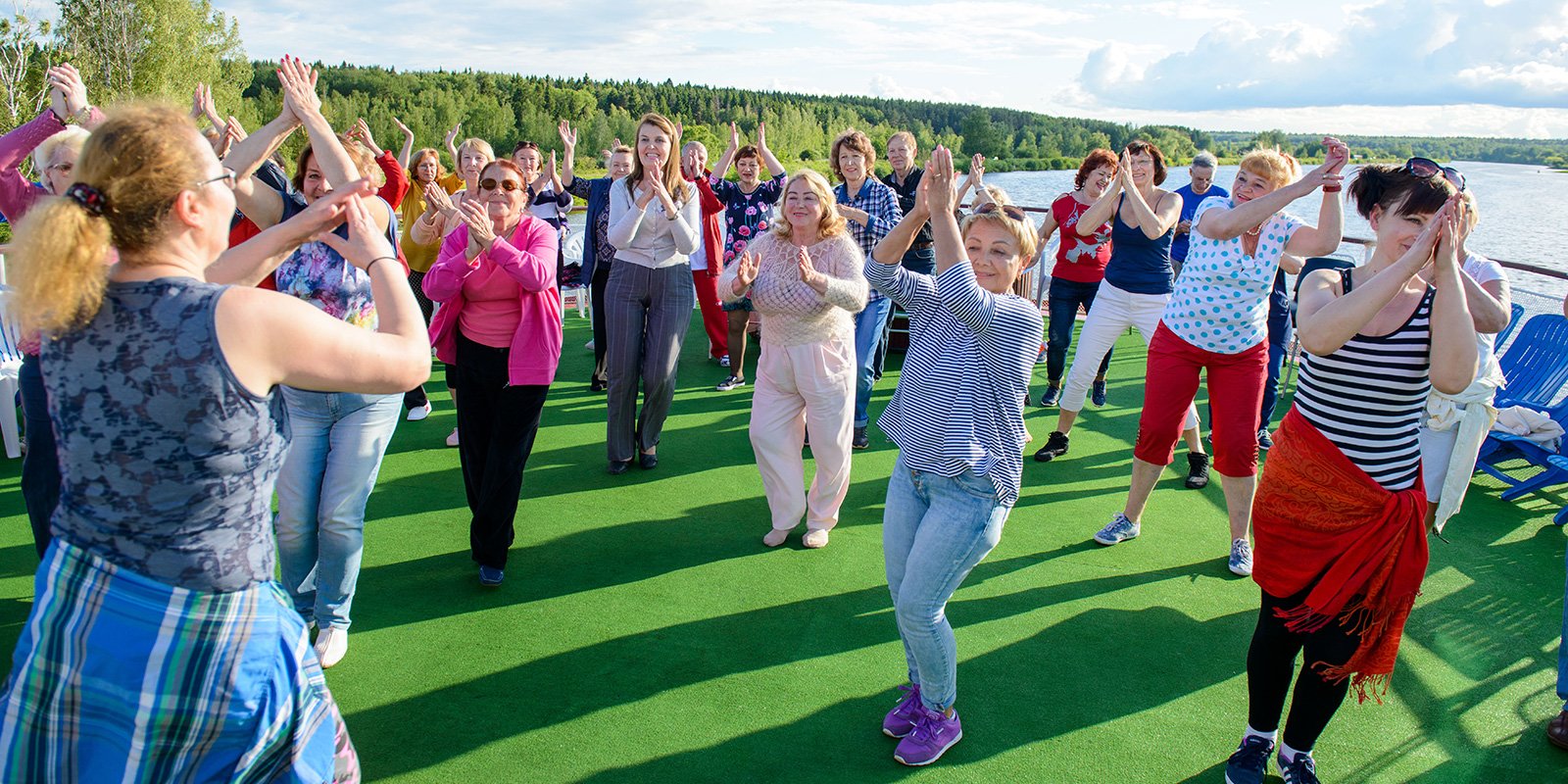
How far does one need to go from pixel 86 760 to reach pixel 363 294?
6.06ft

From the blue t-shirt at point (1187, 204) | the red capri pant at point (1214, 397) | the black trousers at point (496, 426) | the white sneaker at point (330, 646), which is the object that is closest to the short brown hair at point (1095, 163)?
the blue t-shirt at point (1187, 204)

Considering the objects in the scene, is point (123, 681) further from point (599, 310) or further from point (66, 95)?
point (599, 310)

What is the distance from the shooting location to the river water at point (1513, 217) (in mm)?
6941

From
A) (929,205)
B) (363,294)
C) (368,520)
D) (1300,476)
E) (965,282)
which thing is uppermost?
(929,205)

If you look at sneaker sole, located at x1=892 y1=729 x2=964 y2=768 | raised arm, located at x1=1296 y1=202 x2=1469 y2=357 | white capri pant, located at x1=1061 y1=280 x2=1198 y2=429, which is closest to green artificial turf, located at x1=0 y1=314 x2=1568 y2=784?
sneaker sole, located at x1=892 y1=729 x2=964 y2=768

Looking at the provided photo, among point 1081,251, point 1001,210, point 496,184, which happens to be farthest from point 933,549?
point 1081,251

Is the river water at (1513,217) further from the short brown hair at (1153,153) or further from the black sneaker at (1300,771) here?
the black sneaker at (1300,771)

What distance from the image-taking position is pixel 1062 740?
297 cm

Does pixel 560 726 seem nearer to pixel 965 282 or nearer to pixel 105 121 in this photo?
pixel 965 282

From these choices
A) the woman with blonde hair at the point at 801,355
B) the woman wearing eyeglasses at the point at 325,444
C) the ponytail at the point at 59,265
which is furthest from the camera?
the woman with blonde hair at the point at 801,355

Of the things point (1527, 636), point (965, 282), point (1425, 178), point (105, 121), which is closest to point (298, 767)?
point (105, 121)

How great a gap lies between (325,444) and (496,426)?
2.57 ft

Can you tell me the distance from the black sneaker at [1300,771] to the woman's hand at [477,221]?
3.13 meters

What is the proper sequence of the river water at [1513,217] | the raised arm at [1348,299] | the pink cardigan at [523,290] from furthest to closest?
the river water at [1513,217]
the pink cardigan at [523,290]
the raised arm at [1348,299]
